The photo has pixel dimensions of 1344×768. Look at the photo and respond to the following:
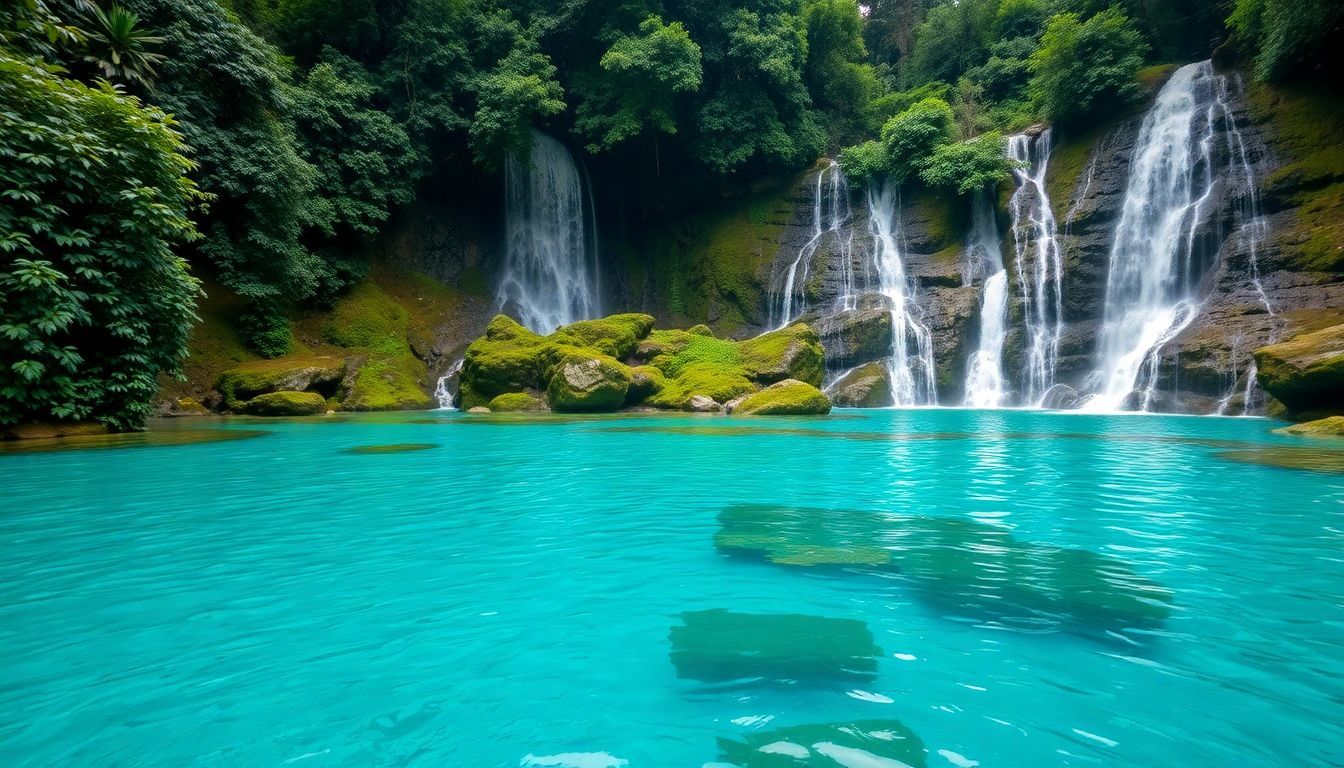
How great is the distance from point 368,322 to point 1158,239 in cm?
2440

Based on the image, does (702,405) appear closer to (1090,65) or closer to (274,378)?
(274,378)

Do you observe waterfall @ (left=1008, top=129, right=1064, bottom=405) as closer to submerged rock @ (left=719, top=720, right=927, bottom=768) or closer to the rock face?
the rock face

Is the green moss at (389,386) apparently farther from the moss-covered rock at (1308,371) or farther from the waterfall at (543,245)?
the moss-covered rock at (1308,371)

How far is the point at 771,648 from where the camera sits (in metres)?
2.04

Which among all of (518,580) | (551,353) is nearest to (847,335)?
(551,353)

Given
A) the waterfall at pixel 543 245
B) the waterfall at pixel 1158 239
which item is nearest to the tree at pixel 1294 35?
the waterfall at pixel 1158 239

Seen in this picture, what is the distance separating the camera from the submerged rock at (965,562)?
7.87 ft

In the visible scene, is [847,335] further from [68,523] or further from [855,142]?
[68,523]

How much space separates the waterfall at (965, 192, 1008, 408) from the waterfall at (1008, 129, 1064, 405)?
715mm

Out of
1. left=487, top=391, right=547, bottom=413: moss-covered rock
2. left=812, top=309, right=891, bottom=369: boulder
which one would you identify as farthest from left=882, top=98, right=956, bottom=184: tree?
left=487, top=391, right=547, bottom=413: moss-covered rock

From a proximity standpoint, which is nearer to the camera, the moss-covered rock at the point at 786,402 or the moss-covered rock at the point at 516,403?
the moss-covered rock at the point at 786,402

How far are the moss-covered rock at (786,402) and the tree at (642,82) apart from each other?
13.2 metres

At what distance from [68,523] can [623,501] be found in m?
3.53

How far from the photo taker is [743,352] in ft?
54.7
